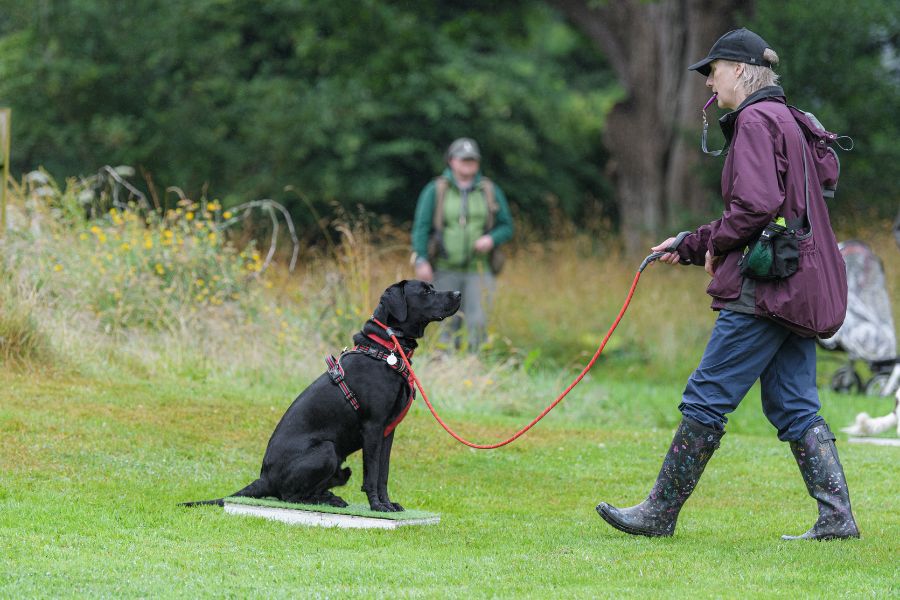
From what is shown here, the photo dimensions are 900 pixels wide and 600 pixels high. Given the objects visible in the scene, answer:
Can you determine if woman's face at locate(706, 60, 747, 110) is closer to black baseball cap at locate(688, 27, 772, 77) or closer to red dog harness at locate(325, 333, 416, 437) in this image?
black baseball cap at locate(688, 27, 772, 77)

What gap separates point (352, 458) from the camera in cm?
727

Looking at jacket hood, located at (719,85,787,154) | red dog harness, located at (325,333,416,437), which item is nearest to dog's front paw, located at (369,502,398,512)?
red dog harness, located at (325,333,416,437)

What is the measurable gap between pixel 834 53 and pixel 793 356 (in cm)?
1202

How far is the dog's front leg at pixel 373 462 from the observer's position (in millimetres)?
5352

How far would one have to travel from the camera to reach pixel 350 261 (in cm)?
1011

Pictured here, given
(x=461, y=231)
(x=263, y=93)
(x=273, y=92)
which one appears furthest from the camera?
(x=263, y=93)

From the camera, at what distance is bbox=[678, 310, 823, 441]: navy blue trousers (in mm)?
4961

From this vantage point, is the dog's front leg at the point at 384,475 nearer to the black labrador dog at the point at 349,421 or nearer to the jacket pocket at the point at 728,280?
the black labrador dog at the point at 349,421

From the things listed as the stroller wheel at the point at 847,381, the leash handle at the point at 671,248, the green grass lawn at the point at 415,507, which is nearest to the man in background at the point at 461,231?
the green grass lawn at the point at 415,507

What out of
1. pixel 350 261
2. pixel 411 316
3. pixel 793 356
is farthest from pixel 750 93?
pixel 350 261

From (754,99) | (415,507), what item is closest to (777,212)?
(754,99)

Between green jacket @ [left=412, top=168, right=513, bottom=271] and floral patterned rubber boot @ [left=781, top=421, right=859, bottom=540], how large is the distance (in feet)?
18.7

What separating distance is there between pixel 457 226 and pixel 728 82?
5.60 m

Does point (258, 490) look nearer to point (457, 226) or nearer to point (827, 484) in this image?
point (827, 484)
